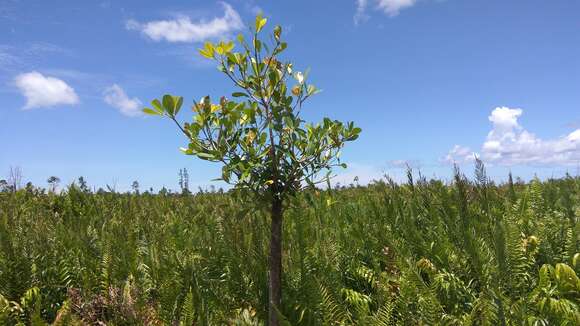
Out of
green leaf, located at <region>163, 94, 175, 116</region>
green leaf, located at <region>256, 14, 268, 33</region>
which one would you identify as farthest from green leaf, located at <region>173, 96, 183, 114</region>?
green leaf, located at <region>256, 14, 268, 33</region>

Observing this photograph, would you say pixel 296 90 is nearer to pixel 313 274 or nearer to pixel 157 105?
pixel 157 105

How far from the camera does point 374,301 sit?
2789 millimetres

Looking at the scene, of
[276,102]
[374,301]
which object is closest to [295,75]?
[276,102]

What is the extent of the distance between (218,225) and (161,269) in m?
1.56

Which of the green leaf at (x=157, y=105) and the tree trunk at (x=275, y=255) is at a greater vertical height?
the green leaf at (x=157, y=105)

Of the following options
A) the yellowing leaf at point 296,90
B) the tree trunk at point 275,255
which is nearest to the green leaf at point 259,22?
the yellowing leaf at point 296,90

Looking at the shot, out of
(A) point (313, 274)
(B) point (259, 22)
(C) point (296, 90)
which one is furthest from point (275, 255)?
(B) point (259, 22)

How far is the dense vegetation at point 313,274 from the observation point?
7.22 feet

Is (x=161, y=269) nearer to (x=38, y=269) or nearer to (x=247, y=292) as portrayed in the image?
(x=247, y=292)

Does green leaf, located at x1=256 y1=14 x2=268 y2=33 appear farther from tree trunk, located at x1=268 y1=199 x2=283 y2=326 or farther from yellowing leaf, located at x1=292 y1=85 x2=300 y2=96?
tree trunk, located at x1=268 y1=199 x2=283 y2=326

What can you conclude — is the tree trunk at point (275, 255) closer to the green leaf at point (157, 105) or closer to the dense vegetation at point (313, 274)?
the dense vegetation at point (313, 274)

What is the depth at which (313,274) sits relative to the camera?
272cm

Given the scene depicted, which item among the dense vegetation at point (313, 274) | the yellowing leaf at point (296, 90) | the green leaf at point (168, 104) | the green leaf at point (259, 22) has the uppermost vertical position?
the green leaf at point (259, 22)

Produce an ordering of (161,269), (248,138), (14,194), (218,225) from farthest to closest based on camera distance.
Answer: (14,194), (218,225), (161,269), (248,138)
